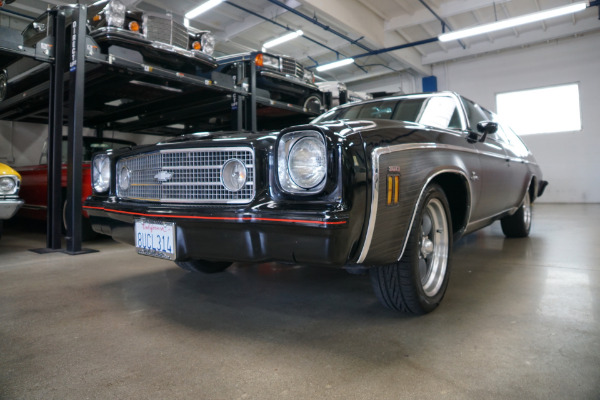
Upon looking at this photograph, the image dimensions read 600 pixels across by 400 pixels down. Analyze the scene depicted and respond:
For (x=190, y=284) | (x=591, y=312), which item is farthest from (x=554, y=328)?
(x=190, y=284)

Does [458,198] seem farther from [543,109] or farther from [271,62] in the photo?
[543,109]

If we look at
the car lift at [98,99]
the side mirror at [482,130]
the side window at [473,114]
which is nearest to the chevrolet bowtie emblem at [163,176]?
the side mirror at [482,130]

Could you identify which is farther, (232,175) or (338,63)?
(338,63)

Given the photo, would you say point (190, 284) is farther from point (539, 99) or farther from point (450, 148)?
point (539, 99)

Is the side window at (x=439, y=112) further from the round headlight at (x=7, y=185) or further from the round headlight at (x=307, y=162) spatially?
the round headlight at (x=7, y=185)

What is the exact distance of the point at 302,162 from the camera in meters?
1.50

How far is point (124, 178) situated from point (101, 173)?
0.25 m

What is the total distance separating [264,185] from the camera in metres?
1.60

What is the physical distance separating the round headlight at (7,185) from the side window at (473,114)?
4.10 meters

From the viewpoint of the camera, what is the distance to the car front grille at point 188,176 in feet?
5.49

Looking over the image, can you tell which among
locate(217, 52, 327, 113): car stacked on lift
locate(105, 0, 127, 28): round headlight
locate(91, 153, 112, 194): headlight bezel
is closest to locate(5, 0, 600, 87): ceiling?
locate(217, 52, 327, 113): car stacked on lift

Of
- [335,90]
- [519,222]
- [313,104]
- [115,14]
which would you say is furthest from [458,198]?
[335,90]

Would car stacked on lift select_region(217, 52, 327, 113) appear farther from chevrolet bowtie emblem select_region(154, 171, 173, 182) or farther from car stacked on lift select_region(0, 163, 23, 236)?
chevrolet bowtie emblem select_region(154, 171, 173, 182)

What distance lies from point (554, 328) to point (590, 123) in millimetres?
11195
